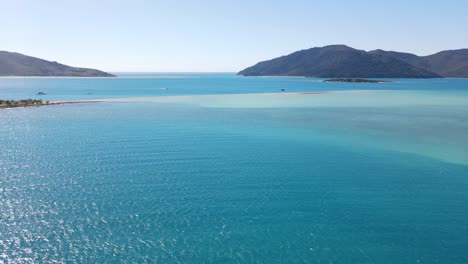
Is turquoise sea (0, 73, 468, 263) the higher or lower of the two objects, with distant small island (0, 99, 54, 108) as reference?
lower

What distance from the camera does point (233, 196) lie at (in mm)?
32375

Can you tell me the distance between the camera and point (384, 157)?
151 feet

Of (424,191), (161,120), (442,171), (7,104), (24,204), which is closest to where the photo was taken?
(24,204)

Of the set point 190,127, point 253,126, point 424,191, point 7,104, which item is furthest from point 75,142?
point 7,104

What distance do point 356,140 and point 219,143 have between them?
69.2ft

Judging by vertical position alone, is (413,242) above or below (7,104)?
below

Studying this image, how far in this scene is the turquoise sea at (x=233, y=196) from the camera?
23406 millimetres

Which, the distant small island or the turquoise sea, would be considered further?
the distant small island

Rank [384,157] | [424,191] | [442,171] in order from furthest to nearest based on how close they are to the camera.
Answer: [384,157], [442,171], [424,191]

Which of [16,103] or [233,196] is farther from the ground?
[16,103]

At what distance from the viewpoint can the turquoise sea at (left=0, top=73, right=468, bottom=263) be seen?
23.4 meters

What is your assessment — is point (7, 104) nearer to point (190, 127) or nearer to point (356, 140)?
point (190, 127)

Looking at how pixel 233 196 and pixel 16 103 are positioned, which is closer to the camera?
pixel 233 196

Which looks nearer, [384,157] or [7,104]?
[384,157]
